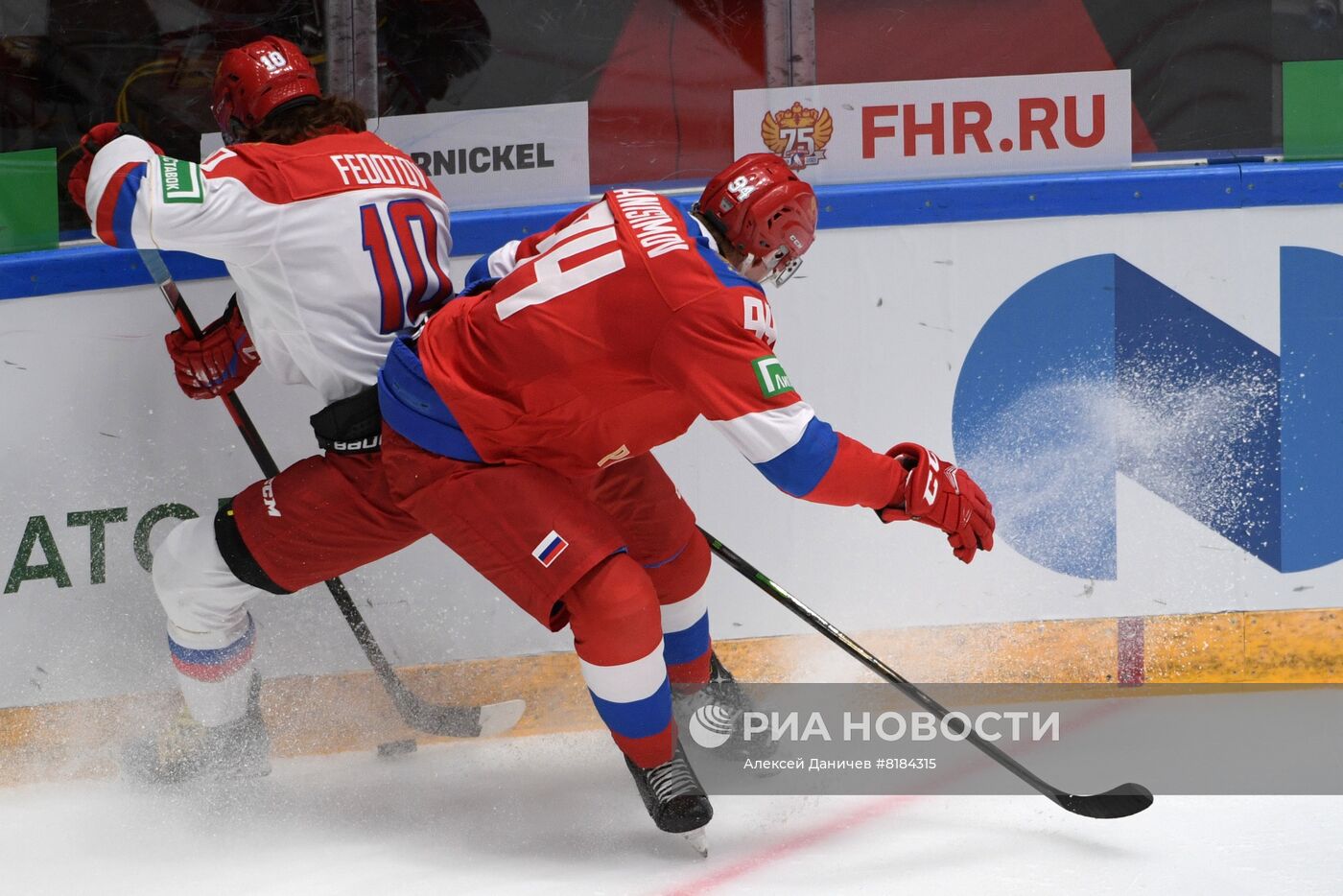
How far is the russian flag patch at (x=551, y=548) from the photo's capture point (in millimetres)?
2293

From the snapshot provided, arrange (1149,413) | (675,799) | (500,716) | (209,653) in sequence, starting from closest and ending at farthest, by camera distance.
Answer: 1. (675,799)
2. (209,653)
3. (500,716)
4. (1149,413)

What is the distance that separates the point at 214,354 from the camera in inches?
106

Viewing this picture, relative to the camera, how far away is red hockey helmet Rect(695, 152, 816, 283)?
89.8 inches

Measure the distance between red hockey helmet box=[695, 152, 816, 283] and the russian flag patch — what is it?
529 millimetres

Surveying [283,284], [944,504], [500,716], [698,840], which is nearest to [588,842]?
[698,840]

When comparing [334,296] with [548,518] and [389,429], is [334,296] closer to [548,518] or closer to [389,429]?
[389,429]

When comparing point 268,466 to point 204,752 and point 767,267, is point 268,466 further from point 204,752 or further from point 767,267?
point 767,267

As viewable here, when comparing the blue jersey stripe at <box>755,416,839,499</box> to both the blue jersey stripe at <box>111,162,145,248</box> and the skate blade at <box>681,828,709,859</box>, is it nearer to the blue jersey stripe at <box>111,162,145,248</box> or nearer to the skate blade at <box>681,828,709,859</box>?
the skate blade at <box>681,828,709,859</box>

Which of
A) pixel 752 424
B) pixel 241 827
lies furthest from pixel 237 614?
pixel 752 424

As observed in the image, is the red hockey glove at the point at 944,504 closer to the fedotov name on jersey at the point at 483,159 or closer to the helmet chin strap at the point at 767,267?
the helmet chin strap at the point at 767,267

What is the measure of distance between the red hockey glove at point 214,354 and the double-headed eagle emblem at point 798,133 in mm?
1139

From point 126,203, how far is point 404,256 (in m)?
0.46

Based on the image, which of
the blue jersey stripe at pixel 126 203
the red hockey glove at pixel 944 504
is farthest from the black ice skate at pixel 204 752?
the red hockey glove at pixel 944 504

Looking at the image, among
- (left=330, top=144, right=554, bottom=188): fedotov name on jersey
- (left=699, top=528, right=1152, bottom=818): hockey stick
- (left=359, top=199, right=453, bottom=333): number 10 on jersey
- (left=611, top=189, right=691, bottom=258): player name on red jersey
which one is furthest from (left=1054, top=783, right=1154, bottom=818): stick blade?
(left=330, top=144, right=554, bottom=188): fedotov name on jersey
